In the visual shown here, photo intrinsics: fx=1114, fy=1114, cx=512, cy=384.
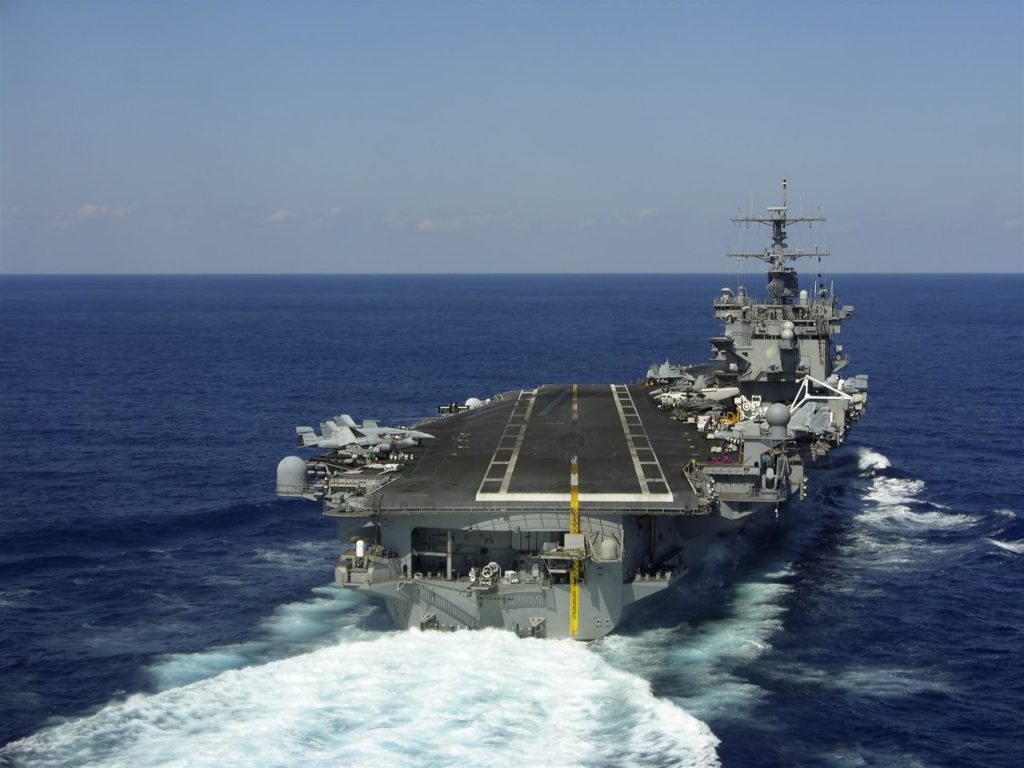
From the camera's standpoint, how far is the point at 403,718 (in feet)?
85.1

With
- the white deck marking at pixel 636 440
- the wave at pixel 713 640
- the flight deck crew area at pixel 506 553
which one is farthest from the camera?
the white deck marking at pixel 636 440

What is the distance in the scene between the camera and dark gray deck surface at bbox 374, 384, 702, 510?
1276 inches

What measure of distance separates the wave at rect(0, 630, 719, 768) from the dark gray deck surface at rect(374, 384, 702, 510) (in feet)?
15.0

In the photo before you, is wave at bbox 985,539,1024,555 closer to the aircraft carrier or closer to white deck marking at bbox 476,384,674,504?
the aircraft carrier

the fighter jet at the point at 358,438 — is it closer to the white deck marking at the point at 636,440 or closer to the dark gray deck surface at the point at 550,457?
the dark gray deck surface at the point at 550,457

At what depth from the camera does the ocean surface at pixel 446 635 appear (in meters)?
25.5

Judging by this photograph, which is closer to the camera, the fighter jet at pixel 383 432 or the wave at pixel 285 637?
the wave at pixel 285 637

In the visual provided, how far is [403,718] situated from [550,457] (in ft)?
48.3

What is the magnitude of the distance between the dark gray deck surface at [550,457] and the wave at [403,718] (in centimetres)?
456

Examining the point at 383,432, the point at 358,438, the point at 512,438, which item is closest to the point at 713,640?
the point at 512,438

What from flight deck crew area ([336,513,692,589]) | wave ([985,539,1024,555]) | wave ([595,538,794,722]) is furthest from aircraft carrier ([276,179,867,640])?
wave ([985,539,1024,555])

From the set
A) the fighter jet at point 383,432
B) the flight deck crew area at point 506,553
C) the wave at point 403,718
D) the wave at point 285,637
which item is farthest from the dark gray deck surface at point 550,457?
the wave at point 403,718

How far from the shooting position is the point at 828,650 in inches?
1243

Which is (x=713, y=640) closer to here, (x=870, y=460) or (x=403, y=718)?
(x=403, y=718)
